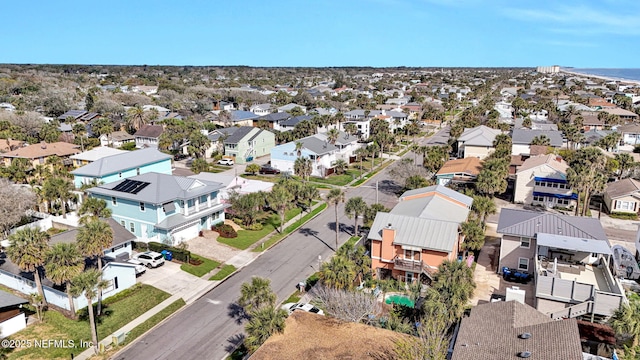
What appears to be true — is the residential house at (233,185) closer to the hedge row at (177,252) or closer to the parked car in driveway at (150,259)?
the hedge row at (177,252)

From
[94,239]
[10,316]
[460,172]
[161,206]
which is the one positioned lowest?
[10,316]

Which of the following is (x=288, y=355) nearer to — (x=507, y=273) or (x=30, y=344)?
(x=30, y=344)

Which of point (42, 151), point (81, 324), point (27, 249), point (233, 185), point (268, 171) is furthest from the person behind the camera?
point (268, 171)

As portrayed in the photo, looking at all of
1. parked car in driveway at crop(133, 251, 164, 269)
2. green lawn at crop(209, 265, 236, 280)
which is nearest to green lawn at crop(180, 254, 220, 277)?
green lawn at crop(209, 265, 236, 280)

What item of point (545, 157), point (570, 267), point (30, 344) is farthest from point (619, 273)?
point (30, 344)

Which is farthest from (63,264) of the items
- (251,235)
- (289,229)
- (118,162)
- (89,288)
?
(118,162)

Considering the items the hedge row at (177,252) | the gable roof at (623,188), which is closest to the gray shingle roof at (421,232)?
the hedge row at (177,252)

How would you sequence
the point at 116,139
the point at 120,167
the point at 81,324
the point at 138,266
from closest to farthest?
1. the point at 81,324
2. the point at 138,266
3. the point at 120,167
4. the point at 116,139

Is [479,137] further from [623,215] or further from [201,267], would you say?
[201,267]
